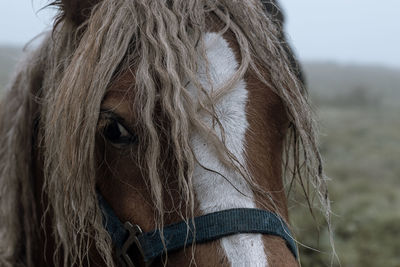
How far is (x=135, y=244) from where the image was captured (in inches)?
61.0

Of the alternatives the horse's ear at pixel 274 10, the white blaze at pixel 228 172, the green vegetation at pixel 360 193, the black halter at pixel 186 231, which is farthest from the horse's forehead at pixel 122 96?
the green vegetation at pixel 360 193

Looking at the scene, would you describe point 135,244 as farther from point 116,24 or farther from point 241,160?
point 116,24

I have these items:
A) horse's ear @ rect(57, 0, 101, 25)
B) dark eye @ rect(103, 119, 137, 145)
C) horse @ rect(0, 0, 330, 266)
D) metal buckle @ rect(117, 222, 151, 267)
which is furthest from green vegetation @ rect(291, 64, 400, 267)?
horse's ear @ rect(57, 0, 101, 25)

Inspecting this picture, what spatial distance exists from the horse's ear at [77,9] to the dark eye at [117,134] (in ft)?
1.69

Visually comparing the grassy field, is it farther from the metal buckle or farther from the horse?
the metal buckle

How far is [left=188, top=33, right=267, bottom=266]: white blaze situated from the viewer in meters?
1.33

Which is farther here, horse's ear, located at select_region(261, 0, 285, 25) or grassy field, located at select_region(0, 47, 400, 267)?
grassy field, located at select_region(0, 47, 400, 267)

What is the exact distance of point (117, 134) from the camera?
1532mm

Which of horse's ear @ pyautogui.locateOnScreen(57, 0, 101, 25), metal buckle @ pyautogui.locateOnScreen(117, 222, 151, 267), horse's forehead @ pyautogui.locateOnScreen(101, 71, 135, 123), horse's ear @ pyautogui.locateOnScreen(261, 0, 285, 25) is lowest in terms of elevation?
metal buckle @ pyautogui.locateOnScreen(117, 222, 151, 267)

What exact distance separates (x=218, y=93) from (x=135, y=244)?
0.54 metres

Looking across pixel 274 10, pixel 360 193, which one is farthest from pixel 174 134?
pixel 360 193

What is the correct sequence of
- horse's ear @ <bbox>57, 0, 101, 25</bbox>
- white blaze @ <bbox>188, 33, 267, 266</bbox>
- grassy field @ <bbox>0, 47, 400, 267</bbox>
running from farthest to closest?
grassy field @ <bbox>0, 47, 400, 267</bbox> < horse's ear @ <bbox>57, 0, 101, 25</bbox> < white blaze @ <bbox>188, 33, 267, 266</bbox>

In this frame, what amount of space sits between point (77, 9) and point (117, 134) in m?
0.58

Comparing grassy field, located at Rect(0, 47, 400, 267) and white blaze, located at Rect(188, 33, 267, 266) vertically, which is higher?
white blaze, located at Rect(188, 33, 267, 266)
